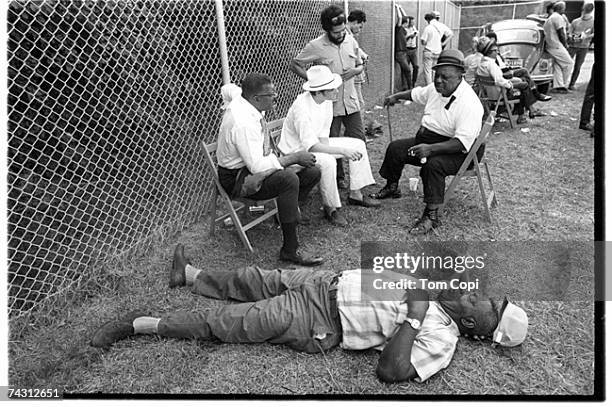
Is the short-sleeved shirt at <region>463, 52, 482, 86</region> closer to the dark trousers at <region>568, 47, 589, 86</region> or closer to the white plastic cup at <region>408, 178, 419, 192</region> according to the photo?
the white plastic cup at <region>408, 178, 419, 192</region>

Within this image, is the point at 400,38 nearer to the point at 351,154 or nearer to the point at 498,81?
the point at 498,81

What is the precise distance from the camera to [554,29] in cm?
917

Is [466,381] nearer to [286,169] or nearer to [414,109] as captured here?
[286,169]

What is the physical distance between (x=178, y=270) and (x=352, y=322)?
144cm

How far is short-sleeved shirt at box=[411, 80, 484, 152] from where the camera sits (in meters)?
3.82

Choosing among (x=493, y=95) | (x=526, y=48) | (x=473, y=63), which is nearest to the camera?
(x=493, y=95)

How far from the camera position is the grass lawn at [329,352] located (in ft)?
8.19

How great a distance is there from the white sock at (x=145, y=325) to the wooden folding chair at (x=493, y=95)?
240 inches

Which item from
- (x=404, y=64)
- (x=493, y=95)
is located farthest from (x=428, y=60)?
(x=493, y=95)

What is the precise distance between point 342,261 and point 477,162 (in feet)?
4.97

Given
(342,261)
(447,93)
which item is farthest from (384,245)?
(447,93)

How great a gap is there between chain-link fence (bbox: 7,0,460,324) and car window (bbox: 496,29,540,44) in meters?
6.67

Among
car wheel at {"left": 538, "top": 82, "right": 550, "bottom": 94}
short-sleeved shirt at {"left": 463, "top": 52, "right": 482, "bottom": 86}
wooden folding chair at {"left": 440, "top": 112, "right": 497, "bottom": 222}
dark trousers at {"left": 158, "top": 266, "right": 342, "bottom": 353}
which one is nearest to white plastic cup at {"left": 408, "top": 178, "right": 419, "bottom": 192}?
wooden folding chair at {"left": 440, "top": 112, "right": 497, "bottom": 222}

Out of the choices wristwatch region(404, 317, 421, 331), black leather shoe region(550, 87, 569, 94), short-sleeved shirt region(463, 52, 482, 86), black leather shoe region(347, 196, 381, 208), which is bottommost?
black leather shoe region(347, 196, 381, 208)
